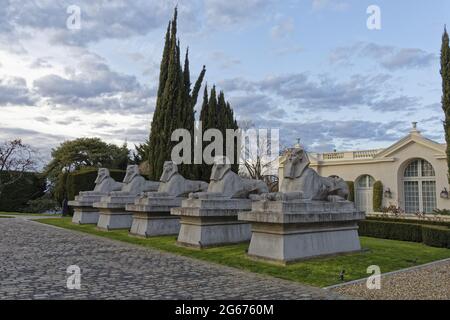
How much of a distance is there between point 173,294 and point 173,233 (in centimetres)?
869

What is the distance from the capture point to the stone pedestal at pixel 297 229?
9203 mm

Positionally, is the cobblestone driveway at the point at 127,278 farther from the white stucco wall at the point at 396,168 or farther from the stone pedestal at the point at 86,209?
the white stucco wall at the point at 396,168

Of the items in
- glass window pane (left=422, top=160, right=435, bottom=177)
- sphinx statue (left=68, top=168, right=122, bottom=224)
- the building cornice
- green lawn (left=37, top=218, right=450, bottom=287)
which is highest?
the building cornice

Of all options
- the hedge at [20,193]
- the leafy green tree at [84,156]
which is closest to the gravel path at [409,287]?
the hedge at [20,193]

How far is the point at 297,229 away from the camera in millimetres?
9484

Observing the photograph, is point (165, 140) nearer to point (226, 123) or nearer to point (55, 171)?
point (226, 123)

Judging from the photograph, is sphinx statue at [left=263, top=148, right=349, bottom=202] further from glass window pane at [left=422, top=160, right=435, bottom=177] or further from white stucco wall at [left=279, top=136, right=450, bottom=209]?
glass window pane at [left=422, top=160, right=435, bottom=177]

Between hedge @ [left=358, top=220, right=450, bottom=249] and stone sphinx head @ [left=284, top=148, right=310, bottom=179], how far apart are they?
5.62 meters

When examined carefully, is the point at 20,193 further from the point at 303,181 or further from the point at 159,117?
the point at 303,181

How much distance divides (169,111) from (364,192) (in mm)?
17919

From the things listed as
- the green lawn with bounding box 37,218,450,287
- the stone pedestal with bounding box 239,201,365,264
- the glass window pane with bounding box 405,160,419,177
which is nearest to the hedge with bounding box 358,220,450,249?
the green lawn with bounding box 37,218,450,287

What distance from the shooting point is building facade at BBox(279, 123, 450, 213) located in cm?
2783

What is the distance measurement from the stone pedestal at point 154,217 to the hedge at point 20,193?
2515cm

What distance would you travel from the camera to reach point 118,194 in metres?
17.6
